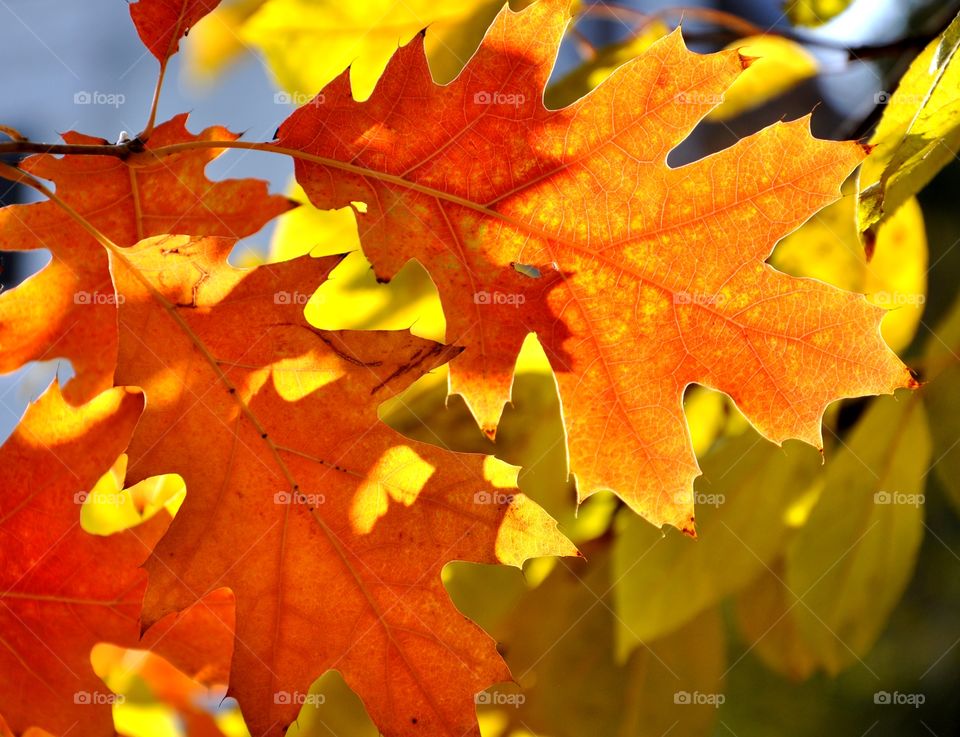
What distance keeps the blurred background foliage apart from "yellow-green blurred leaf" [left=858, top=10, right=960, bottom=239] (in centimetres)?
15

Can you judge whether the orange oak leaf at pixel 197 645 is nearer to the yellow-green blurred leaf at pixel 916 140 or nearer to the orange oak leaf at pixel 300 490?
the orange oak leaf at pixel 300 490

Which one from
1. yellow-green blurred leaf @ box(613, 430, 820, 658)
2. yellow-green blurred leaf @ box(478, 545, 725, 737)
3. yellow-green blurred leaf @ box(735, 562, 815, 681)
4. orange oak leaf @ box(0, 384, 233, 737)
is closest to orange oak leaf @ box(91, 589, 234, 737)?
orange oak leaf @ box(0, 384, 233, 737)

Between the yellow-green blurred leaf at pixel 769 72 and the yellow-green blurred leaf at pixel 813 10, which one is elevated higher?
the yellow-green blurred leaf at pixel 813 10

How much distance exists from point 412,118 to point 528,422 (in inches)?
15.1

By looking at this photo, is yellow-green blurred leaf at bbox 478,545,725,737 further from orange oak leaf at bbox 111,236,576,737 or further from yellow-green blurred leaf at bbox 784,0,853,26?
yellow-green blurred leaf at bbox 784,0,853,26

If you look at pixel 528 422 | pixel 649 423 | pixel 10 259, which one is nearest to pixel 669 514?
pixel 649 423

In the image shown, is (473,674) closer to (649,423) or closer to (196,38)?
(649,423)

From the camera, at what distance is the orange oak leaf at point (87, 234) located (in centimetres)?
68

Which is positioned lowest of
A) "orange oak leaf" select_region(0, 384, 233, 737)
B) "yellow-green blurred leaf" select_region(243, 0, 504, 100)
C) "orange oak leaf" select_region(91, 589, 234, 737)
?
"orange oak leaf" select_region(91, 589, 234, 737)

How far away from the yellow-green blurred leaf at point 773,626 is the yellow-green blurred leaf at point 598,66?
55 cm

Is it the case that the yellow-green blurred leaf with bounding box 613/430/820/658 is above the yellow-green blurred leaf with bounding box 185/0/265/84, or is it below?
below

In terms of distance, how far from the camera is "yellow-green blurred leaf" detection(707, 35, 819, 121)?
2.81 ft

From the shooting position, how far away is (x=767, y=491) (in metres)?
0.78

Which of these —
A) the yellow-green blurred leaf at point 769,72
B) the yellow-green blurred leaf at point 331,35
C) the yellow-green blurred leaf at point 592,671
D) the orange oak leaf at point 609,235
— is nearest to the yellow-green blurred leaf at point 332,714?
the yellow-green blurred leaf at point 592,671
